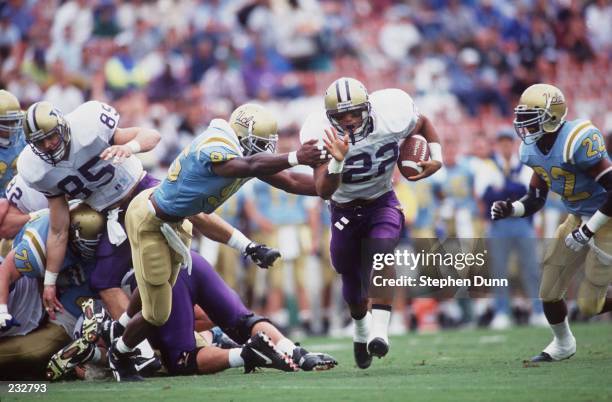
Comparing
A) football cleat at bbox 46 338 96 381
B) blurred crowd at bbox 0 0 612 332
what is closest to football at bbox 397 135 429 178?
football cleat at bbox 46 338 96 381

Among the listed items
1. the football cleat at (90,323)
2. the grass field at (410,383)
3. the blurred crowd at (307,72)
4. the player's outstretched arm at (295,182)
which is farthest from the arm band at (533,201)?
the blurred crowd at (307,72)

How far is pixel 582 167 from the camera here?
746cm

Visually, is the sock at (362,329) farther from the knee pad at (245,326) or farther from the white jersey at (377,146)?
the white jersey at (377,146)

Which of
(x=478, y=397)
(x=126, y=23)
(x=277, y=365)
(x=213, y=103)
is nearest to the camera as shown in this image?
(x=478, y=397)

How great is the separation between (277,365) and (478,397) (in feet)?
6.20

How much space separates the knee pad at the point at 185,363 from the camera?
24.3 feet

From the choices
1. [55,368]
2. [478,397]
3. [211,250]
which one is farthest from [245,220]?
[478,397]

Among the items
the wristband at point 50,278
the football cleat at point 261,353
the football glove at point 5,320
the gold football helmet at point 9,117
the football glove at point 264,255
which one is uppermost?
the gold football helmet at point 9,117

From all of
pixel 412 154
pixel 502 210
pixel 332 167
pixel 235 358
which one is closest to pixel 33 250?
pixel 235 358

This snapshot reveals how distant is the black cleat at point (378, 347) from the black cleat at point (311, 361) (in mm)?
412

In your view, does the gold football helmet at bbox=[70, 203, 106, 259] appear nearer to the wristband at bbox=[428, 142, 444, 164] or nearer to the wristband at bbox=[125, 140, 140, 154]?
the wristband at bbox=[125, 140, 140, 154]

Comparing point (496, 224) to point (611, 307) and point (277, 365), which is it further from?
point (277, 365)

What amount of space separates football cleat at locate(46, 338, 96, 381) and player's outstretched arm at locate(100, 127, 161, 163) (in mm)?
1232

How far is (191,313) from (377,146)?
165 cm
